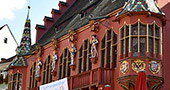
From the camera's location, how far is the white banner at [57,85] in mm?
27922

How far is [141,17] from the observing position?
74.1ft

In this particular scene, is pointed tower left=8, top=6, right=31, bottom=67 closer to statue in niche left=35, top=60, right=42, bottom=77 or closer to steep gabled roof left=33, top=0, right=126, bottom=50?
steep gabled roof left=33, top=0, right=126, bottom=50

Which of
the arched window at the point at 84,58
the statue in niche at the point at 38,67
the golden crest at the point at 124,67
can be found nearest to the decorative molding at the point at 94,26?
the arched window at the point at 84,58

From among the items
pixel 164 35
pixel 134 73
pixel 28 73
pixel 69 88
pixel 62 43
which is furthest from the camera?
pixel 28 73

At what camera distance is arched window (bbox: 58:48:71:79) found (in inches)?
1178

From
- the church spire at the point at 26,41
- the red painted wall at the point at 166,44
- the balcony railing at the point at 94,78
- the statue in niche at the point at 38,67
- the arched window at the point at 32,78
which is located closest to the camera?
the red painted wall at the point at 166,44

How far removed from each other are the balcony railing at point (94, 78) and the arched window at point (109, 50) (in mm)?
763

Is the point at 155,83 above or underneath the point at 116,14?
underneath

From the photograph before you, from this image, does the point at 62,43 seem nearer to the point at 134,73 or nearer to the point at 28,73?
the point at 28,73

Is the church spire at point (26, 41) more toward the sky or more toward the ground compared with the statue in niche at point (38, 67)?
more toward the sky

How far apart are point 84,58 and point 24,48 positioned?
1161 cm

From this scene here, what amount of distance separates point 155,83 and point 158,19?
3.72m

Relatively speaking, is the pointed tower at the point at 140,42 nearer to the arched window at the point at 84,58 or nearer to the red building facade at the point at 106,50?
the red building facade at the point at 106,50

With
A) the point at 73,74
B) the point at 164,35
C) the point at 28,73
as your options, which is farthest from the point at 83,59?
the point at 28,73
